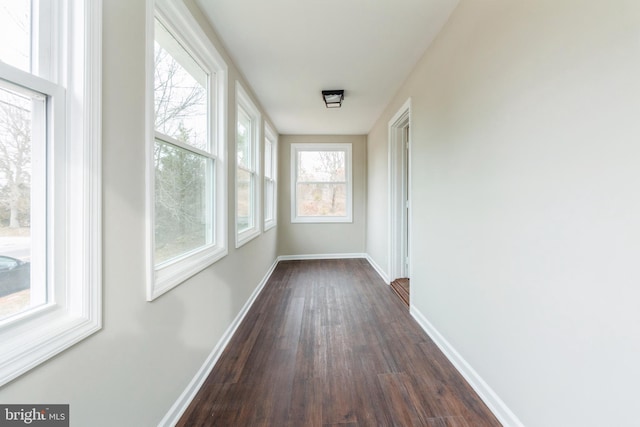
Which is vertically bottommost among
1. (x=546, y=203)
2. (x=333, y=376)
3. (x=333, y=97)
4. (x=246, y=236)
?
(x=333, y=376)

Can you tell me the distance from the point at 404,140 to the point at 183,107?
9.07ft

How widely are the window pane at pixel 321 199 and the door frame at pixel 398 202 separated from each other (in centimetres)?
177

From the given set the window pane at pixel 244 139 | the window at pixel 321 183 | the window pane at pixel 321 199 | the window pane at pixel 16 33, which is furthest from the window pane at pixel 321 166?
the window pane at pixel 16 33

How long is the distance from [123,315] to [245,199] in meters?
A: 2.13

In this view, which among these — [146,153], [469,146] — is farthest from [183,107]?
[469,146]

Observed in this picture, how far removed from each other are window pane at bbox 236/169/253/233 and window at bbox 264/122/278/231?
2.96ft

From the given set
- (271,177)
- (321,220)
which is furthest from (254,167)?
(321,220)

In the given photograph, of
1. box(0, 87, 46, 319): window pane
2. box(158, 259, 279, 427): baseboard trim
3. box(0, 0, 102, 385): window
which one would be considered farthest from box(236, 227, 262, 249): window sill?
box(0, 87, 46, 319): window pane

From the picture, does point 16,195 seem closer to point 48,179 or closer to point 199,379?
point 48,179

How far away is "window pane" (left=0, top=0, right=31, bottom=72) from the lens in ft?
2.39

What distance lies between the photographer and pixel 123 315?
1.08m

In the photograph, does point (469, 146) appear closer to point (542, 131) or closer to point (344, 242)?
point (542, 131)

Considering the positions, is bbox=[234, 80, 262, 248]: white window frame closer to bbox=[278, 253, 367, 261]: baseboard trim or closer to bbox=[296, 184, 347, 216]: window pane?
bbox=[296, 184, 347, 216]: window pane

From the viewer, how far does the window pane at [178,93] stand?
146 centimetres
